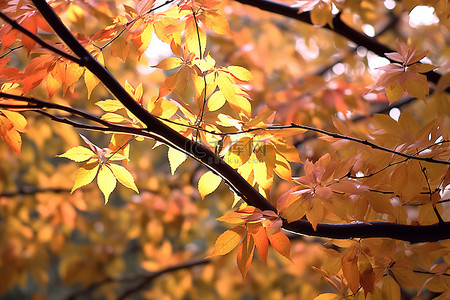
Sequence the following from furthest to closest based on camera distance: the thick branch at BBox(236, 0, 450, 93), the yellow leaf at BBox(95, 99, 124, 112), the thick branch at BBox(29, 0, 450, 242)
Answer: the thick branch at BBox(236, 0, 450, 93) < the yellow leaf at BBox(95, 99, 124, 112) < the thick branch at BBox(29, 0, 450, 242)

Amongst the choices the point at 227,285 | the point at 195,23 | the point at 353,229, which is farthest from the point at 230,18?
the point at 353,229

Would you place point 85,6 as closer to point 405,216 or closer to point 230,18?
point 405,216

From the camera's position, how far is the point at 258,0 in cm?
100

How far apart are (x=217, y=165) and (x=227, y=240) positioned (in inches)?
5.1

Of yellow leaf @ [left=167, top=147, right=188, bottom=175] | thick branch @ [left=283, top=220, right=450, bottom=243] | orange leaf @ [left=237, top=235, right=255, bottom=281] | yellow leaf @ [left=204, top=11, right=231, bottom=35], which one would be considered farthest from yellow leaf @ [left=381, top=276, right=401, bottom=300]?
yellow leaf @ [left=204, top=11, right=231, bottom=35]

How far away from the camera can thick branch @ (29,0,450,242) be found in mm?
587

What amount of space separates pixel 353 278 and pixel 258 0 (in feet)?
2.36

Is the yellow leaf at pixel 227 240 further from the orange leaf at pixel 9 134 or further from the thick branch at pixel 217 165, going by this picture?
the orange leaf at pixel 9 134

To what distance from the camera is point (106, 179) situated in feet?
2.32

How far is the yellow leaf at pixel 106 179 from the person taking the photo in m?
0.70

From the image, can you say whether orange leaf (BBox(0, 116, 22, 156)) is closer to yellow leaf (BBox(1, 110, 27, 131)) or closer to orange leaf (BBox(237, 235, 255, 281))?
yellow leaf (BBox(1, 110, 27, 131))

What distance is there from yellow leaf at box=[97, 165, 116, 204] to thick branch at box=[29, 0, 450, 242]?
0.14m

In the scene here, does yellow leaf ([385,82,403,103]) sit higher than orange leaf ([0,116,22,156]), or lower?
lower

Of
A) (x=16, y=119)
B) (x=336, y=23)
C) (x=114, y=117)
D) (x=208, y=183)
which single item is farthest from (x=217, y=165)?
(x=336, y=23)
